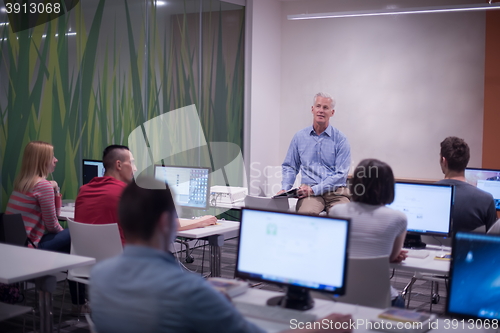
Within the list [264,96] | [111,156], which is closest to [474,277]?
[111,156]

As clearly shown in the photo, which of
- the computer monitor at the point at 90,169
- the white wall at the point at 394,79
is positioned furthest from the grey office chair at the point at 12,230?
the white wall at the point at 394,79

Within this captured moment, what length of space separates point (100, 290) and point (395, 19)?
7.27m

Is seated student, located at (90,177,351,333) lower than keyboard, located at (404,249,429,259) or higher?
higher

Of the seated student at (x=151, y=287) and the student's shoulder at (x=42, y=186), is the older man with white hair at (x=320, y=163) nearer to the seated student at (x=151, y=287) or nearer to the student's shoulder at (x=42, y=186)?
the student's shoulder at (x=42, y=186)

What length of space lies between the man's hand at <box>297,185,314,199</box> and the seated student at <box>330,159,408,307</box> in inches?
91.6

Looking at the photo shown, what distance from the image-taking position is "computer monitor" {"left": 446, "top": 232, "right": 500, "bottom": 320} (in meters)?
1.97

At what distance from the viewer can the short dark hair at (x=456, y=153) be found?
12.3 ft

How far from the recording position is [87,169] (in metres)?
5.63

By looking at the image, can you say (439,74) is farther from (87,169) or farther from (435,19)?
(87,169)

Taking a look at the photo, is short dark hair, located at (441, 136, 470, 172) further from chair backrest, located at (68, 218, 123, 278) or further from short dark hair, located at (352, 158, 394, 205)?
chair backrest, located at (68, 218, 123, 278)

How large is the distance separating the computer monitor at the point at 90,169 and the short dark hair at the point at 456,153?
133 inches

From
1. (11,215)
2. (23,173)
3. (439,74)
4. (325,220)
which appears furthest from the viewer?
(439,74)

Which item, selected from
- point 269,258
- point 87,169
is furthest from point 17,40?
point 269,258

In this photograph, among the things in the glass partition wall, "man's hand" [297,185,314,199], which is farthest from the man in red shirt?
"man's hand" [297,185,314,199]
